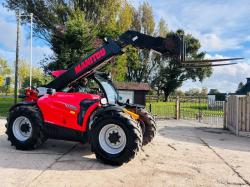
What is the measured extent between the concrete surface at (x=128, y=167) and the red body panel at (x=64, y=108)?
740 mm

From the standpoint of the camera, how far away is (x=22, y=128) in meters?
7.86

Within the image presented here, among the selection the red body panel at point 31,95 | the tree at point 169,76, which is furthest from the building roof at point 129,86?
the tree at point 169,76

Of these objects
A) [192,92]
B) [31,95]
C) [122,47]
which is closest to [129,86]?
[31,95]

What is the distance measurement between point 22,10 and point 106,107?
2593 centimetres

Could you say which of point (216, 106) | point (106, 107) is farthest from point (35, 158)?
point (216, 106)

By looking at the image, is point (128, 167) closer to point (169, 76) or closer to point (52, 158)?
point (52, 158)

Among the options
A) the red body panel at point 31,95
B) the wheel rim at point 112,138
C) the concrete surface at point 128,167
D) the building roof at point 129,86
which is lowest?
the concrete surface at point 128,167

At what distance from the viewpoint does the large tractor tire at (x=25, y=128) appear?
7570 millimetres

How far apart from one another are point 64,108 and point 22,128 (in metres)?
1.29

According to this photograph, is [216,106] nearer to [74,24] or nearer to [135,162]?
[74,24]

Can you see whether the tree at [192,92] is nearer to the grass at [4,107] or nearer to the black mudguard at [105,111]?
the grass at [4,107]

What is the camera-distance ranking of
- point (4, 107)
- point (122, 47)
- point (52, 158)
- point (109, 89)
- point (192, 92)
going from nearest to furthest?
point (52, 158), point (122, 47), point (109, 89), point (4, 107), point (192, 92)

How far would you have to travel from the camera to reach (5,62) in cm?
5906

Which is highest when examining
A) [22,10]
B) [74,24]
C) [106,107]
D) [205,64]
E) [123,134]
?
[22,10]
